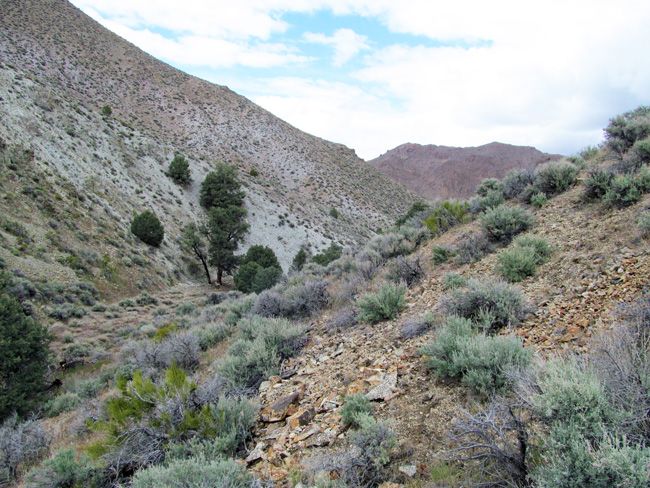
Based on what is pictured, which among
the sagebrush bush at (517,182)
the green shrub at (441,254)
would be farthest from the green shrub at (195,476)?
the sagebrush bush at (517,182)

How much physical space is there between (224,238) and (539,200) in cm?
2549

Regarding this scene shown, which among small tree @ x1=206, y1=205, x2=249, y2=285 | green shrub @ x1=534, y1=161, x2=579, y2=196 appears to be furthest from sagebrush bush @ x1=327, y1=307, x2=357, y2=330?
small tree @ x1=206, y1=205, x2=249, y2=285

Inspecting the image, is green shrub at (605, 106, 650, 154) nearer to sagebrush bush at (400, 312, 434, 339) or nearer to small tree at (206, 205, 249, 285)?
sagebrush bush at (400, 312, 434, 339)

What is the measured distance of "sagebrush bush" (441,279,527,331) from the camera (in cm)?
464

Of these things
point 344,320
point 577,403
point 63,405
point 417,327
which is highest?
point 577,403

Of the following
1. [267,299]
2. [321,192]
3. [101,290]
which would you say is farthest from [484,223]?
[321,192]

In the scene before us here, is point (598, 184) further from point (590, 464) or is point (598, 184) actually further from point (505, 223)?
point (590, 464)

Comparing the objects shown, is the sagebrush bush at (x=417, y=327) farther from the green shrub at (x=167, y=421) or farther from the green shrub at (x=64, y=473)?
the green shrub at (x=64, y=473)

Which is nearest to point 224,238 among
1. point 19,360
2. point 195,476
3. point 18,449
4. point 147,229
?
point 147,229

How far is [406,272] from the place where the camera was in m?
7.66

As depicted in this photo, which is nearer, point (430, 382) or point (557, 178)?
point (430, 382)

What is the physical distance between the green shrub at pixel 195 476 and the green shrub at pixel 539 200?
778 cm

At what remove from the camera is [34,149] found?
27312 millimetres

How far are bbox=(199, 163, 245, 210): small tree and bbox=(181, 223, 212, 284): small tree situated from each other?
15.7ft
